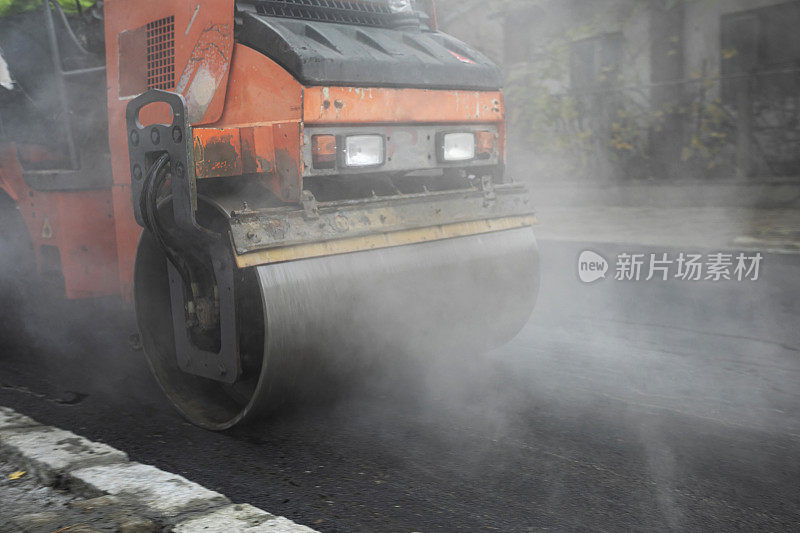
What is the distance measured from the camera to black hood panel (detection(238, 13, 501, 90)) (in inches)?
113

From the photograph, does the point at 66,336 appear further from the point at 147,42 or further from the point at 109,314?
the point at 147,42

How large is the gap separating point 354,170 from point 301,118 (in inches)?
12.1

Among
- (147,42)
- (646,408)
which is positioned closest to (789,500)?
(646,408)

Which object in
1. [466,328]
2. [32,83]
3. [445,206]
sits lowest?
[466,328]

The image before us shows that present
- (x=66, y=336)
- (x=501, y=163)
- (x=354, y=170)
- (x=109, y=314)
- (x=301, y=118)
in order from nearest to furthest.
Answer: (x=301, y=118) < (x=354, y=170) < (x=501, y=163) < (x=66, y=336) < (x=109, y=314)

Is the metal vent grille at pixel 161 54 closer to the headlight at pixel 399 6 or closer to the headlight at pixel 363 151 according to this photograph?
the headlight at pixel 363 151

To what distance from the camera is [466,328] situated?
3455 millimetres

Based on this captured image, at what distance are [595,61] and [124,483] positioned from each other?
44.6 feet

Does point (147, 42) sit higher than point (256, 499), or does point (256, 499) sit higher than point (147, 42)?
point (147, 42)

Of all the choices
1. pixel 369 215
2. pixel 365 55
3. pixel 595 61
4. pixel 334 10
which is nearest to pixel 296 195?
pixel 369 215

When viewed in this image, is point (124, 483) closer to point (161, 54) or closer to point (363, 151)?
point (363, 151)

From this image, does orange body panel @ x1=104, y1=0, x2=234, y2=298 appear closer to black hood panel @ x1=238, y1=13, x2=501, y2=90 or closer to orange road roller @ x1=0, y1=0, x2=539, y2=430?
orange road roller @ x1=0, y1=0, x2=539, y2=430

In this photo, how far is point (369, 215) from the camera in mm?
2971

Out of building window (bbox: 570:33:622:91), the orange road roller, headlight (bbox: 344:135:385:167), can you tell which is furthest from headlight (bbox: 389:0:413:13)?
building window (bbox: 570:33:622:91)
